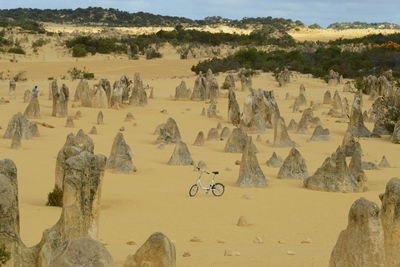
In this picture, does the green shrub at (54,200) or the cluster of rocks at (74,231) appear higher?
the cluster of rocks at (74,231)

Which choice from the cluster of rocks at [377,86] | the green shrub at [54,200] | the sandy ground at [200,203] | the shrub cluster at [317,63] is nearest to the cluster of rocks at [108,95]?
the sandy ground at [200,203]

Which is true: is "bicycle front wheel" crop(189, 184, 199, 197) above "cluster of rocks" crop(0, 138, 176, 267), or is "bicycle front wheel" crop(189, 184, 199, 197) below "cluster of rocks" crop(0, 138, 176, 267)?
below

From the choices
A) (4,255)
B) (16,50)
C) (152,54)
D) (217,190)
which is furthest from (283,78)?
(4,255)

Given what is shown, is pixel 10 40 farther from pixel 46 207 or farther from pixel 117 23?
pixel 117 23

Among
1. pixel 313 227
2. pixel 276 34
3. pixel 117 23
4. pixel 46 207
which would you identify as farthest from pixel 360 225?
pixel 117 23

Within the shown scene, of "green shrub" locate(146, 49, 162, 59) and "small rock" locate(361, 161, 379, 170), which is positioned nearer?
"small rock" locate(361, 161, 379, 170)

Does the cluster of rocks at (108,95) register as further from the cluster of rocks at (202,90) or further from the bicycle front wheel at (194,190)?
the bicycle front wheel at (194,190)

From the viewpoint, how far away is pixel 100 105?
23.3m

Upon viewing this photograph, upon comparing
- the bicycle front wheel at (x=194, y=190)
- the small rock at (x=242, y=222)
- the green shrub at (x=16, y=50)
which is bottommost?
the green shrub at (x=16, y=50)

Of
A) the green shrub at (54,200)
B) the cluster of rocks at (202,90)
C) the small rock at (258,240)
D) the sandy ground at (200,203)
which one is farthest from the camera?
the cluster of rocks at (202,90)

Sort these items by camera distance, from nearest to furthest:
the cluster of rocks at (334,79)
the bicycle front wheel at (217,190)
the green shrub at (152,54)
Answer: the bicycle front wheel at (217,190) < the cluster of rocks at (334,79) < the green shrub at (152,54)

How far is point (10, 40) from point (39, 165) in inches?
1503

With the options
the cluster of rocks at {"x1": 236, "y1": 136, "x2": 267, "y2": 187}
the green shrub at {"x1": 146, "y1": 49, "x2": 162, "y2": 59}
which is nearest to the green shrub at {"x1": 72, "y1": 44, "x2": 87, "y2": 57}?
the green shrub at {"x1": 146, "y1": 49, "x2": 162, "y2": 59}

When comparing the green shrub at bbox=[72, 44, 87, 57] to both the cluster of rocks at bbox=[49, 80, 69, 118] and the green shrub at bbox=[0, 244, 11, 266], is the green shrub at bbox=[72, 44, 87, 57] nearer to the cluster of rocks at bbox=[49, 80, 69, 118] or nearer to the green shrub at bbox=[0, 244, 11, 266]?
the cluster of rocks at bbox=[49, 80, 69, 118]
